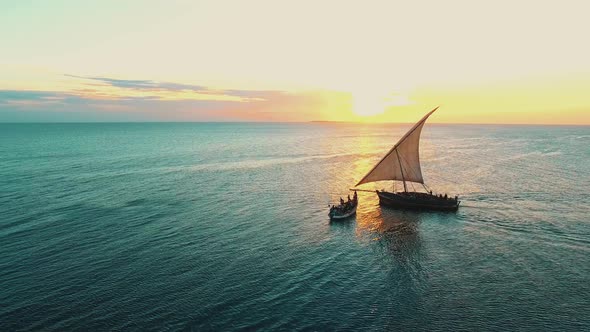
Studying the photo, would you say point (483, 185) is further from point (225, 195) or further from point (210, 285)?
point (210, 285)

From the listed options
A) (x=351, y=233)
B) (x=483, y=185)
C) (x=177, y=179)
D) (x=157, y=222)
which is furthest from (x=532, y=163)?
A: (x=157, y=222)

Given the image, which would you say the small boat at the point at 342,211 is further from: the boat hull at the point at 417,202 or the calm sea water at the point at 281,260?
the boat hull at the point at 417,202

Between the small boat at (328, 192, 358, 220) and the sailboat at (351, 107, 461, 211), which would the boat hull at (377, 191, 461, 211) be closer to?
the sailboat at (351, 107, 461, 211)

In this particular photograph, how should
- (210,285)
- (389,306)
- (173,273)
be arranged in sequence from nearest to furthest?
(389,306) → (210,285) → (173,273)

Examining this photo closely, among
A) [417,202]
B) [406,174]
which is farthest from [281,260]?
[406,174]

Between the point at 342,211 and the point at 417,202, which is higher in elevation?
the point at 417,202

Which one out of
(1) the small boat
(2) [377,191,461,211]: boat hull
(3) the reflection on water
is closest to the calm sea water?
(3) the reflection on water

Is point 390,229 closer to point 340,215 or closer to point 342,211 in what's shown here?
point 340,215
